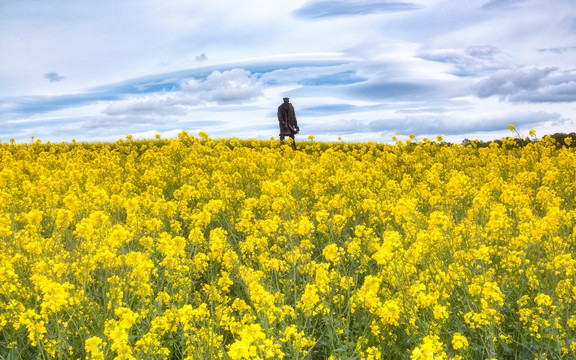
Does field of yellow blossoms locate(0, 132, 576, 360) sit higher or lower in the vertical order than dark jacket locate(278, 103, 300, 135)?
lower

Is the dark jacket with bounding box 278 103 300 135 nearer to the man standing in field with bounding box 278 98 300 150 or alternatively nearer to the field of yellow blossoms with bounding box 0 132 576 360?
the man standing in field with bounding box 278 98 300 150

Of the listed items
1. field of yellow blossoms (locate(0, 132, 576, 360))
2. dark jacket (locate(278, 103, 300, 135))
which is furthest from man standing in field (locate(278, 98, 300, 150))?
field of yellow blossoms (locate(0, 132, 576, 360))

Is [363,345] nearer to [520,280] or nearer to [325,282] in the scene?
[325,282]

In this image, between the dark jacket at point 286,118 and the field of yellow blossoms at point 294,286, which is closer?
the field of yellow blossoms at point 294,286

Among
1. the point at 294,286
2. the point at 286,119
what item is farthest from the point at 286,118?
the point at 294,286

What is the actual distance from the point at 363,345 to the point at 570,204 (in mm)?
5675

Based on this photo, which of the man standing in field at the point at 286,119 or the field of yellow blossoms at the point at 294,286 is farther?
the man standing in field at the point at 286,119

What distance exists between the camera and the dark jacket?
18.8 meters

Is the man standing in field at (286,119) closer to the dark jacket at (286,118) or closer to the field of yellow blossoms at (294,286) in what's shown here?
the dark jacket at (286,118)

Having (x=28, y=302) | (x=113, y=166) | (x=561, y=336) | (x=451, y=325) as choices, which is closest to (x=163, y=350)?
(x=28, y=302)

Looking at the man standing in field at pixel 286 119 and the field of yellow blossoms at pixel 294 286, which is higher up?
the man standing in field at pixel 286 119

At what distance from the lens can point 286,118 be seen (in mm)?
18906

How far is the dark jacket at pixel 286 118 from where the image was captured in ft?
61.7

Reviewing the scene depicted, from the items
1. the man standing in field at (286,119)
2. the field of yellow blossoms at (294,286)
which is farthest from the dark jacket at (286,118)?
the field of yellow blossoms at (294,286)
